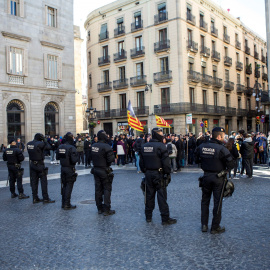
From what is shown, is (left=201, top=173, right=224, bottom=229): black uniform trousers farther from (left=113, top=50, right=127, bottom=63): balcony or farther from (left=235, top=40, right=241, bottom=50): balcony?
(left=235, top=40, right=241, bottom=50): balcony

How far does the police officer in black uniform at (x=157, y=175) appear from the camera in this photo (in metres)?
6.23

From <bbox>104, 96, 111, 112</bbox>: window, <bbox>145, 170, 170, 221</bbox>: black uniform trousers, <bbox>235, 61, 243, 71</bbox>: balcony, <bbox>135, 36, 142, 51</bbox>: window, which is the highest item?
<bbox>135, 36, 142, 51</bbox>: window

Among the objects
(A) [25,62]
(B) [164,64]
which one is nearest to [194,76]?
(B) [164,64]

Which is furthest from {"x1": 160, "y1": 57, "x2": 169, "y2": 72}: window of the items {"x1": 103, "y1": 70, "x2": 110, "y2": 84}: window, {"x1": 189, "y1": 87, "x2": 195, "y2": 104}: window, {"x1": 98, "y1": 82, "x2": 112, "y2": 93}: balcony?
{"x1": 103, "y1": 70, "x2": 110, "y2": 84}: window

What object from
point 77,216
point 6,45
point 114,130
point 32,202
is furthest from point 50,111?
point 77,216

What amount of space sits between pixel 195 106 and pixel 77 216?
101 feet

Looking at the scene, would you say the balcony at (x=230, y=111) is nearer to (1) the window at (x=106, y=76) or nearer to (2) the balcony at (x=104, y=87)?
(2) the balcony at (x=104, y=87)

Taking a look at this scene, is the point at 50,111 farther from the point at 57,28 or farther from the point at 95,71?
the point at 95,71

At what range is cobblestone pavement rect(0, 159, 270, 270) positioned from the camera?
14.5 feet

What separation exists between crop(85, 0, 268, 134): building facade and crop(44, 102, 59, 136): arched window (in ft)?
38.5

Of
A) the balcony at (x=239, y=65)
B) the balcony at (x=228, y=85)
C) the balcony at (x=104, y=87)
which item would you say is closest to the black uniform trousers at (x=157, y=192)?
the balcony at (x=104, y=87)

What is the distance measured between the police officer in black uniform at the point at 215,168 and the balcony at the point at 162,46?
3157cm

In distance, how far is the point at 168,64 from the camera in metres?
36.2

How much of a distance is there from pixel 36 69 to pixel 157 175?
2303 cm
